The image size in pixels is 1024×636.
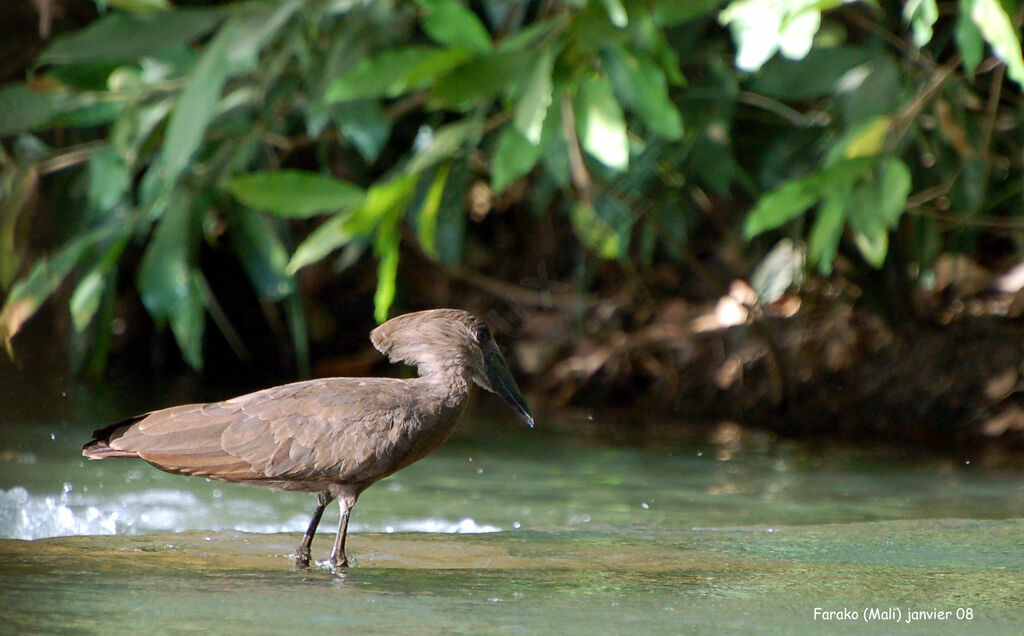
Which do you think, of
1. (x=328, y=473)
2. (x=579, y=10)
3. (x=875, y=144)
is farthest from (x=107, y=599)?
(x=875, y=144)

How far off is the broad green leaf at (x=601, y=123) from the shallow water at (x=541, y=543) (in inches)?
42.9

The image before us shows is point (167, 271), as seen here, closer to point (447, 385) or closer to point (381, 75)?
point (381, 75)

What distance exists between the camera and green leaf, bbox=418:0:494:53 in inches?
156

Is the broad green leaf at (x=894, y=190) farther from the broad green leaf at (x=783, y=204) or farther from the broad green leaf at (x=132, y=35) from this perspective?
the broad green leaf at (x=132, y=35)

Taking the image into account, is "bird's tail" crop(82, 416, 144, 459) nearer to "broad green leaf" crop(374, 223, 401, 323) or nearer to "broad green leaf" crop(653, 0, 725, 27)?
"broad green leaf" crop(374, 223, 401, 323)

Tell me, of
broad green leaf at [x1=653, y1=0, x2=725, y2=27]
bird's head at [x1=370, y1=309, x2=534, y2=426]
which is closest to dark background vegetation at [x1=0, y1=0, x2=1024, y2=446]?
broad green leaf at [x1=653, y1=0, x2=725, y2=27]

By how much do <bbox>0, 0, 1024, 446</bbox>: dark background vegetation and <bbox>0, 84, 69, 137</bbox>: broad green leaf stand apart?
0.01 metres

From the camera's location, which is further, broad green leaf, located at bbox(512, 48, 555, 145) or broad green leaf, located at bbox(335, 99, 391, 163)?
broad green leaf, located at bbox(335, 99, 391, 163)

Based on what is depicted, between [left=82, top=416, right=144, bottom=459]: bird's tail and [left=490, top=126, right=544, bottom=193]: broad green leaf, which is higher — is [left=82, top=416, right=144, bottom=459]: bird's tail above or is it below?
below

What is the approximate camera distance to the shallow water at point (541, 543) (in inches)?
107

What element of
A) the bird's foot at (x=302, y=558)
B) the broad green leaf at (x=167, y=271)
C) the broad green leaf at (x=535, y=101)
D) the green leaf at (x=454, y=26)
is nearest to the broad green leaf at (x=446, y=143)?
the green leaf at (x=454, y=26)

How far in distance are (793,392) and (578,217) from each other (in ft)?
6.13

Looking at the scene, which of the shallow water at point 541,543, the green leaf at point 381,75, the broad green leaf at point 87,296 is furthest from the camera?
the broad green leaf at point 87,296

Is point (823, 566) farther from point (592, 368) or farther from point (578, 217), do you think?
point (592, 368)
